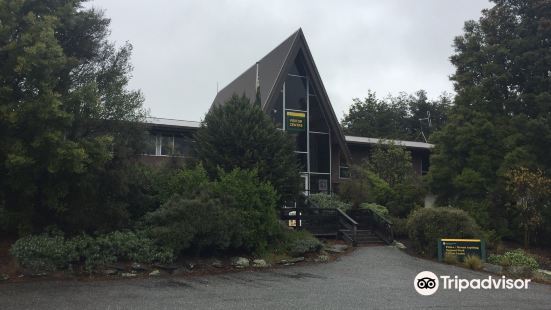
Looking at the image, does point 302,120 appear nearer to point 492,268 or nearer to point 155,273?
point 492,268

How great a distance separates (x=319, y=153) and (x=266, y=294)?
19191mm

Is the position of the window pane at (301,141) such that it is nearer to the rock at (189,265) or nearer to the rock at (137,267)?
the rock at (189,265)

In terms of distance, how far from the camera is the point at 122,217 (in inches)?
557

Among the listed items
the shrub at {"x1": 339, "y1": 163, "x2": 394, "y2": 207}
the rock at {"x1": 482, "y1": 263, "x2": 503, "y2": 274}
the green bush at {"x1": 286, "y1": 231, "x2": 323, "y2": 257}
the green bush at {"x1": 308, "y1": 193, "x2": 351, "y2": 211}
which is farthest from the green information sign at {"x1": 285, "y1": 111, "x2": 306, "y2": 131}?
the rock at {"x1": 482, "y1": 263, "x2": 503, "y2": 274}

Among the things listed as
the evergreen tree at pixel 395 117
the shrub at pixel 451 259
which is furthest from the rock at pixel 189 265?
the evergreen tree at pixel 395 117

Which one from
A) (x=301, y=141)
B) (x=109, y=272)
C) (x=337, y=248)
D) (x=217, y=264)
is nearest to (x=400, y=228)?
(x=337, y=248)

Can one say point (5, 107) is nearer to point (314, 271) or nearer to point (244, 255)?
point (244, 255)

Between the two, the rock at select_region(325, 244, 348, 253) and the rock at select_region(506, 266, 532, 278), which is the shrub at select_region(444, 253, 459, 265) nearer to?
the rock at select_region(506, 266, 532, 278)

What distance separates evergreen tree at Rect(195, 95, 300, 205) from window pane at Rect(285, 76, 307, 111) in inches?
381

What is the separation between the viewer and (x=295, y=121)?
28391mm

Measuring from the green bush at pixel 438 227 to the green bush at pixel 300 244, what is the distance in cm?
405

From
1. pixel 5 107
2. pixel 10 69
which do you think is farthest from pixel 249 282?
pixel 10 69

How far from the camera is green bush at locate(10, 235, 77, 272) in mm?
11930

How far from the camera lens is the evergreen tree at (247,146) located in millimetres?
17766
